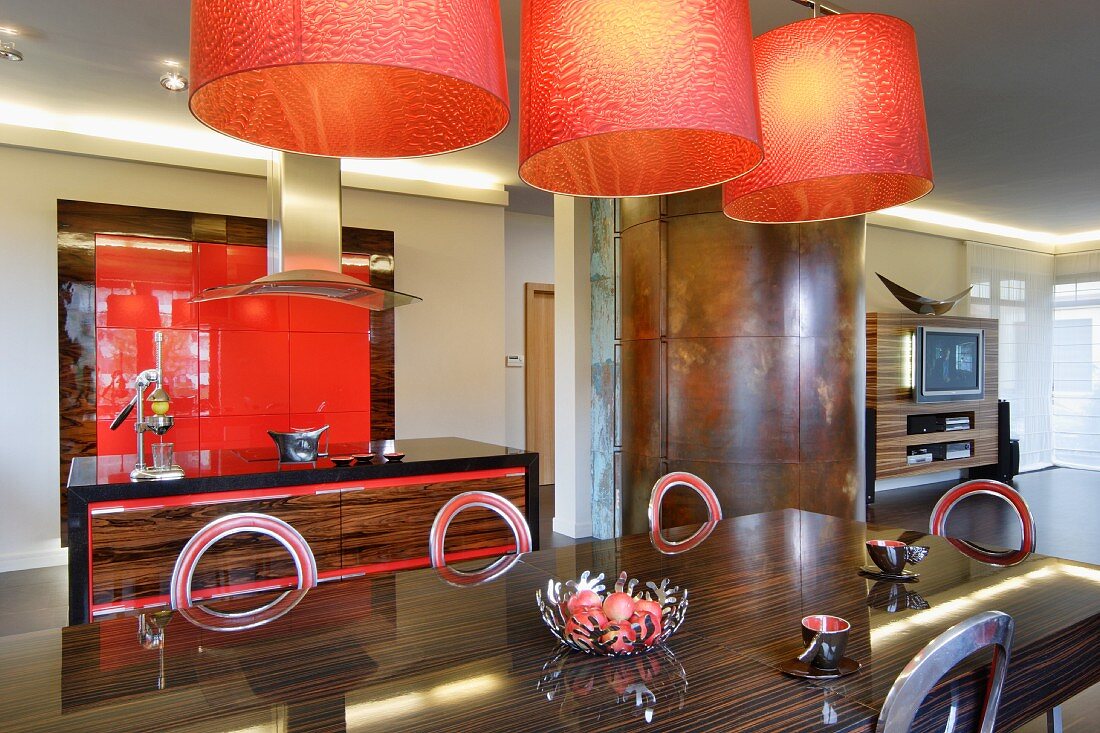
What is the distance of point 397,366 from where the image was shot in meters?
5.87

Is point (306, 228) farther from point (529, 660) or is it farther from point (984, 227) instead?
point (984, 227)

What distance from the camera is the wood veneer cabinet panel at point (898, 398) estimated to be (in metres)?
7.09

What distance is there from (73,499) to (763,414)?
10.3 feet

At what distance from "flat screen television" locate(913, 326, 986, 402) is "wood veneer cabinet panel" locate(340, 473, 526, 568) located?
18.0 feet

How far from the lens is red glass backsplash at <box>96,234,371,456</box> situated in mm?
4656

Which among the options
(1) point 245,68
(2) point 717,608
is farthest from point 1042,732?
(1) point 245,68

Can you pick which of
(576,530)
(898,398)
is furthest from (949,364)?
(576,530)

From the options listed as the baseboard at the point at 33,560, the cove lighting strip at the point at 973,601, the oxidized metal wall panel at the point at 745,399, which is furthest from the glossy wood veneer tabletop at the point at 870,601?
the baseboard at the point at 33,560

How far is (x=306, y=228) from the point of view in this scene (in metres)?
3.73

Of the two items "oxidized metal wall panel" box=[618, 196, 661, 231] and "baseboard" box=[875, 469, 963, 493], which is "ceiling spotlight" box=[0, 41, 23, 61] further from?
"baseboard" box=[875, 469, 963, 493]

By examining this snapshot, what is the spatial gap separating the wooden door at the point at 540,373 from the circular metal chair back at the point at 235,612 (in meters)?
5.75

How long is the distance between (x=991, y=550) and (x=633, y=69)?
178cm

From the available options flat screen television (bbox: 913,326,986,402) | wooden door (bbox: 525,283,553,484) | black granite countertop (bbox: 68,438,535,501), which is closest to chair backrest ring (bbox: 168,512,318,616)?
black granite countertop (bbox: 68,438,535,501)

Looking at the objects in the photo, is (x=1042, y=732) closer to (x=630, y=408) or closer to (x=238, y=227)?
(x=630, y=408)
